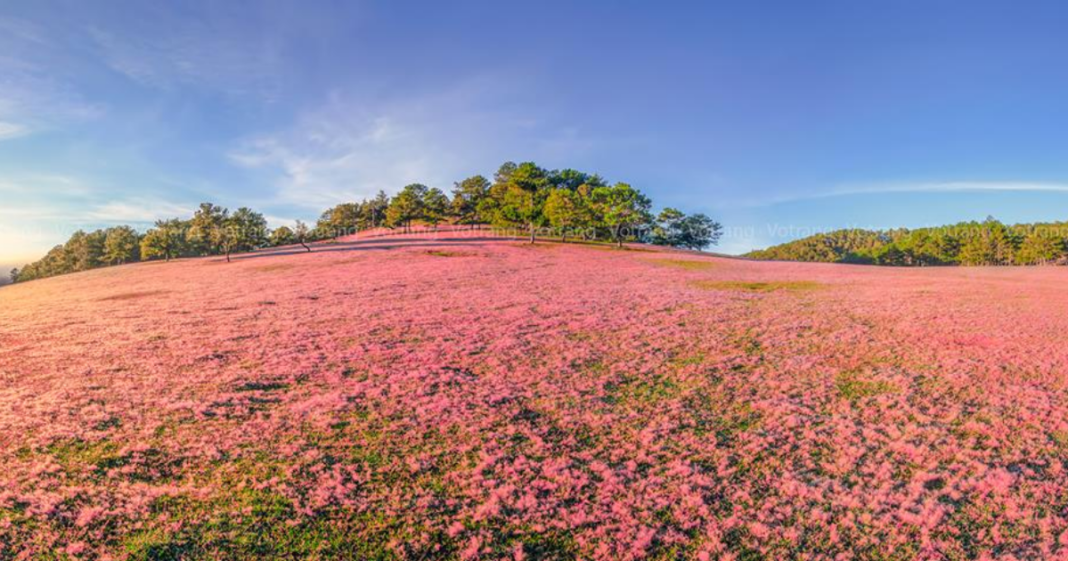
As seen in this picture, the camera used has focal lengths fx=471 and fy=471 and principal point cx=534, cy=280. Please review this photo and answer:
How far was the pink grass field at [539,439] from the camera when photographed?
6621 millimetres

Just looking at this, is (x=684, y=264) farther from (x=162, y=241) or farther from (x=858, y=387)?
(x=162, y=241)

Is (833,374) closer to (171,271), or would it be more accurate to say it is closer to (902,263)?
(171,271)

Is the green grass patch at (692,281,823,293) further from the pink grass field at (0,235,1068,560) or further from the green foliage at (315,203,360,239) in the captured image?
the green foliage at (315,203,360,239)

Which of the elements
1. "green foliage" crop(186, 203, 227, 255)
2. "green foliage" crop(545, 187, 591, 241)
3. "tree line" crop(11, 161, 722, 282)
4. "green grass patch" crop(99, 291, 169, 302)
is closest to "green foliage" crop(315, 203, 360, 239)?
"tree line" crop(11, 161, 722, 282)

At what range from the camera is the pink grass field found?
21.7 feet

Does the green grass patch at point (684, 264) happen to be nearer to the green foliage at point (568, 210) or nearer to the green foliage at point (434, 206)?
the green foliage at point (568, 210)

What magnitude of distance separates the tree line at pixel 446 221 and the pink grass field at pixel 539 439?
62.0m

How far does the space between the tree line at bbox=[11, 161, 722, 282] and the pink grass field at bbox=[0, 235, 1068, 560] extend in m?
62.0

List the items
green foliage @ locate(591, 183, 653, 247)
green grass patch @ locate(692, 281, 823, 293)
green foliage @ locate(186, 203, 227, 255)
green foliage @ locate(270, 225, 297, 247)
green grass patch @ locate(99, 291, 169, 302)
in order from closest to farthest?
green grass patch @ locate(99, 291, 169, 302) < green grass patch @ locate(692, 281, 823, 293) < green foliage @ locate(186, 203, 227, 255) < green foliage @ locate(591, 183, 653, 247) < green foliage @ locate(270, 225, 297, 247)

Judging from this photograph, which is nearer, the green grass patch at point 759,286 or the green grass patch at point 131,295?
the green grass patch at point 131,295

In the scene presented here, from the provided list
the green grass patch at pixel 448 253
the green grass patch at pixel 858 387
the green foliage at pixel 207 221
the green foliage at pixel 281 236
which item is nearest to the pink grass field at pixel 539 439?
the green grass patch at pixel 858 387

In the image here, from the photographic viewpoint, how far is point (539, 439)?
9.51 metres

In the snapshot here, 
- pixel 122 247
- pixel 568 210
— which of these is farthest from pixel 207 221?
pixel 568 210

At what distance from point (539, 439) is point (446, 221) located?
4859 inches
